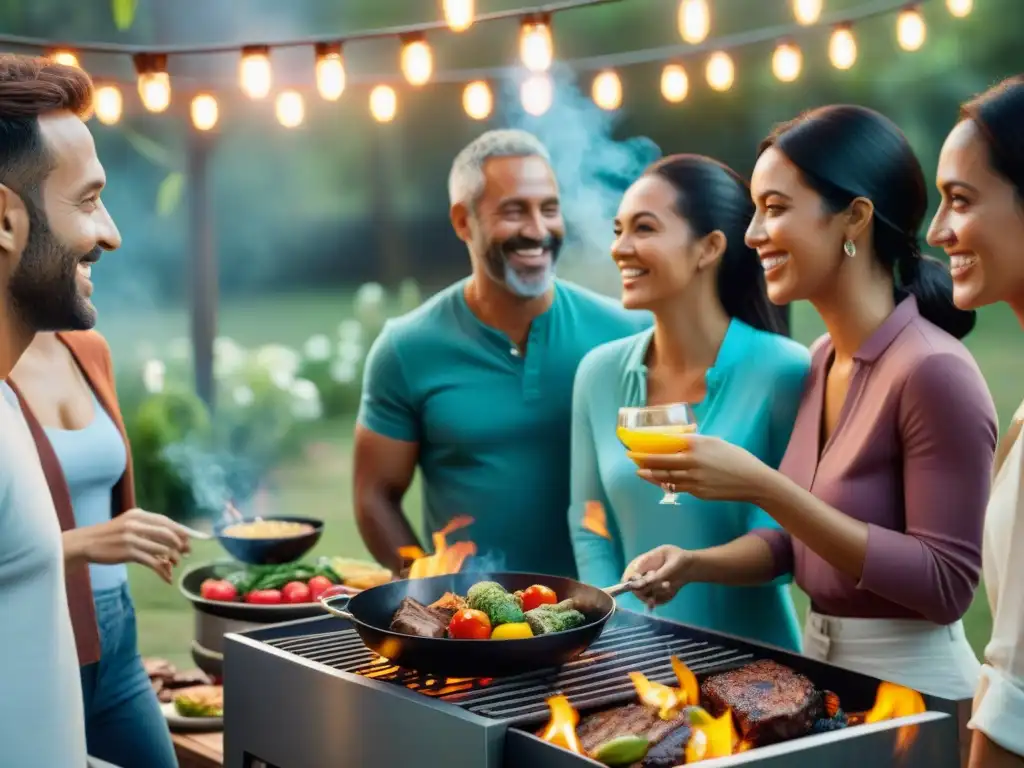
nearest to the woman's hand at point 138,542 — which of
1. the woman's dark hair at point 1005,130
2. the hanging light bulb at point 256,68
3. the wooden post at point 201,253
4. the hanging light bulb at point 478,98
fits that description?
the woman's dark hair at point 1005,130

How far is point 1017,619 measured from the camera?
1755mm

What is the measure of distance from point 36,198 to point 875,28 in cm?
849

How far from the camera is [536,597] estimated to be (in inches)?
95.3

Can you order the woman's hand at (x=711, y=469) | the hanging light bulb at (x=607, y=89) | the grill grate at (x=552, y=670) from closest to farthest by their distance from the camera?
the grill grate at (x=552, y=670)
the woman's hand at (x=711, y=469)
the hanging light bulb at (x=607, y=89)

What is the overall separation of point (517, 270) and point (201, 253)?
6.17m

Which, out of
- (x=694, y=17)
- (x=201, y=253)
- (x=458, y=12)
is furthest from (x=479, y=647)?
(x=201, y=253)

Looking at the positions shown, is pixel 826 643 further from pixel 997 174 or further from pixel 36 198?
pixel 36 198

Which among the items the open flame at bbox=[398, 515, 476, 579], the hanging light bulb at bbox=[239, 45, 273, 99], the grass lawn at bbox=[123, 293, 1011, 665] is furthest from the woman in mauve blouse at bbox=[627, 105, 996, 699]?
the grass lawn at bbox=[123, 293, 1011, 665]

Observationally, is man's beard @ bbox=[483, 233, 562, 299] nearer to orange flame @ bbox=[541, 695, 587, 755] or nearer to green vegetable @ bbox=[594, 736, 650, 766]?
orange flame @ bbox=[541, 695, 587, 755]

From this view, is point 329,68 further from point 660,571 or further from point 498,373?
point 660,571

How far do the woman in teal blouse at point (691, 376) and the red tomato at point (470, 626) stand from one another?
888 mm

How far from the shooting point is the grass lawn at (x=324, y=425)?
8.88m

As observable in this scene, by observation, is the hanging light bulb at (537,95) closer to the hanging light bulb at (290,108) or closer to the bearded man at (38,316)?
the hanging light bulb at (290,108)

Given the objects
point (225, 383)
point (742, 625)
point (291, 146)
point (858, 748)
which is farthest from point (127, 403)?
point (858, 748)
